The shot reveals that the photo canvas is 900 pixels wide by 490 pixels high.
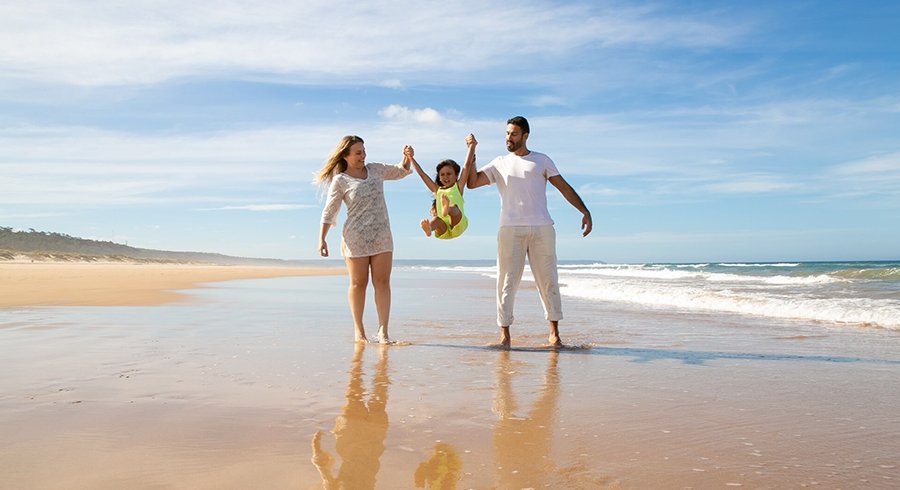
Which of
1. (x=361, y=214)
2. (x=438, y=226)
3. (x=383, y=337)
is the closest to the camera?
(x=438, y=226)

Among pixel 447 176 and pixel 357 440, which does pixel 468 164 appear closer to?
pixel 447 176

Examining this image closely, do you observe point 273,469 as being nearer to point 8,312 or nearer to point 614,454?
point 614,454

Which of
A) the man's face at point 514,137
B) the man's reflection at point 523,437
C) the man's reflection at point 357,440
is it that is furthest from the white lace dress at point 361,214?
the man's reflection at point 523,437

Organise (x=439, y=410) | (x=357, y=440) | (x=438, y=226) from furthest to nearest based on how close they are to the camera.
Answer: (x=438, y=226)
(x=439, y=410)
(x=357, y=440)

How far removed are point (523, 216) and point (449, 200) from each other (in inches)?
26.7

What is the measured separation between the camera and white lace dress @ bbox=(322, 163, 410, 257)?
619 cm

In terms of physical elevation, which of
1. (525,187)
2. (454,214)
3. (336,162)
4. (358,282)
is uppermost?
(336,162)

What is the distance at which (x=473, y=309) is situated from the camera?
10047 millimetres

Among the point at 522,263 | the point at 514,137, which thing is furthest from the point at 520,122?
the point at 522,263

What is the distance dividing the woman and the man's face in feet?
3.20

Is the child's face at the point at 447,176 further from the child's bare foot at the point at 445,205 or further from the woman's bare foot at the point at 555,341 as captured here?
the woman's bare foot at the point at 555,341

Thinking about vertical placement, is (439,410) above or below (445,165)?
below

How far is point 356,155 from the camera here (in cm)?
620

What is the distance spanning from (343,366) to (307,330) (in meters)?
2.15
